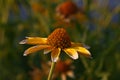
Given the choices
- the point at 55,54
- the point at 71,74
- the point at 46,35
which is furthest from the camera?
the point at 46,35

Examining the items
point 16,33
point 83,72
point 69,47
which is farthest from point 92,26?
point 69,47

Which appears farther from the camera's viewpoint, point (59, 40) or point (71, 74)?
point (71, 74)

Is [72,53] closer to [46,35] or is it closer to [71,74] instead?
[71,74]

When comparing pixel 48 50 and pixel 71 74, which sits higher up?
pixel 48 50

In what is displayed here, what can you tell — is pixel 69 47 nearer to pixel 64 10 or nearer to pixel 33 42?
pixel 33 42

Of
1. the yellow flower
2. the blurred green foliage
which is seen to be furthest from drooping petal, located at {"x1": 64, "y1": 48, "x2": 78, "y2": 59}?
the blurred green foliage

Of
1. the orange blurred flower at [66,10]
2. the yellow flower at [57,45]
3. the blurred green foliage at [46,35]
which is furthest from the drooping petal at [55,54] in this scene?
the orange blurred flower at [66,10]

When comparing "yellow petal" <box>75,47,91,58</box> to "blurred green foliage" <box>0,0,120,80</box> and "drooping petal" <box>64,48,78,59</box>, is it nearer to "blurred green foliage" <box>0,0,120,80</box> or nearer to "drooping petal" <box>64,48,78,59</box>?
"drooping petal" <box>64,48,78,59</box>

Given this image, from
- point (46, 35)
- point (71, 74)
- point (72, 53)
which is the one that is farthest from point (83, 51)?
point (46, 35)

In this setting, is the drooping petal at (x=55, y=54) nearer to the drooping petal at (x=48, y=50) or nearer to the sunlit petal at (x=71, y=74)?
the drooping petal at (x=48, y=50)

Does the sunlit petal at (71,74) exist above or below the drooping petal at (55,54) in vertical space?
below
